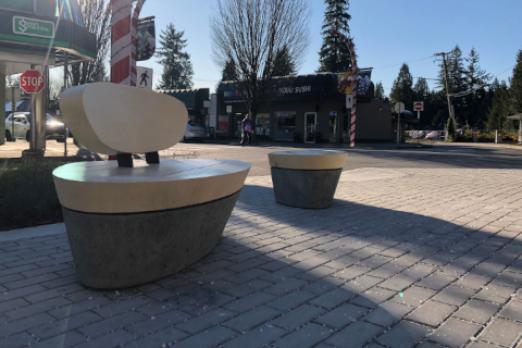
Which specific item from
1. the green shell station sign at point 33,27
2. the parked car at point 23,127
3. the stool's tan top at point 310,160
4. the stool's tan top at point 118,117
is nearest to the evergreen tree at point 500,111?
the parked car at point 23,127

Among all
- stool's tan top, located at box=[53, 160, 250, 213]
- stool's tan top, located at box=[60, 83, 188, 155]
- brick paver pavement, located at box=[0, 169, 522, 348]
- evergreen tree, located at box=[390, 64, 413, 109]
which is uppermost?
evergreen tree, located at box=[390, 64, 413, 109]

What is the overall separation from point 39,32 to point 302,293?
13.8 m

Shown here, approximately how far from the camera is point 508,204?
784 cm

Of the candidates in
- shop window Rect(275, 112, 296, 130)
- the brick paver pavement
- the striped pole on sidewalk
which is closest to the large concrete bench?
the brick paver pavement

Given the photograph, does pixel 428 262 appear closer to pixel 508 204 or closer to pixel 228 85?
pixel 508 204

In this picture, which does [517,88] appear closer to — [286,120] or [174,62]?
[286,120]

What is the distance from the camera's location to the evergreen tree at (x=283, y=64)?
3331cm

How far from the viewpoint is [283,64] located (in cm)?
3391

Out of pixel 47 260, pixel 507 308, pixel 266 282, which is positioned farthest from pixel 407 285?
pixel 47 260

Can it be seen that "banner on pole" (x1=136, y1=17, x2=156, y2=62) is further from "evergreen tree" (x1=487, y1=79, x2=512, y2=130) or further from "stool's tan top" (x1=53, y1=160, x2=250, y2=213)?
"evergreen tree" (x1=487, y1=79, x2=512, y2=130)

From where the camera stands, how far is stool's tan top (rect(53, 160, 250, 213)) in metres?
3.34

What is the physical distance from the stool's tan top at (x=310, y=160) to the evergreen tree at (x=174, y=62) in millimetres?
69724

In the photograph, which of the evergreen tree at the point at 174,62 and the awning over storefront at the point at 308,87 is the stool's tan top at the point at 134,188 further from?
the evergreen tree at the point at 174,62

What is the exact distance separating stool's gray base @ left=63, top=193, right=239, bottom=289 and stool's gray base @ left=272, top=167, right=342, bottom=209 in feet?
11.4
